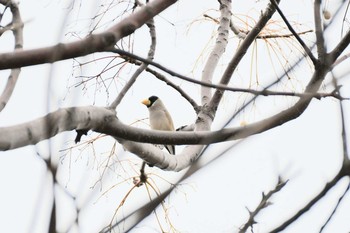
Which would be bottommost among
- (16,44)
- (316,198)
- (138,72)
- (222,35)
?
(316,198)

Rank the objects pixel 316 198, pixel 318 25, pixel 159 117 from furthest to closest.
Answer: pixel 159 117 → pixel 318 25 → pixel 316 198

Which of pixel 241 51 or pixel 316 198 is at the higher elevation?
pixel 241 51

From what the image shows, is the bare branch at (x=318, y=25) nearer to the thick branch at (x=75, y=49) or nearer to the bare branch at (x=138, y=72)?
the thick branch at (x=75, y=49)

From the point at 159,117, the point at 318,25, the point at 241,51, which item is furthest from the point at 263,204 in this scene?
the point at 159,117

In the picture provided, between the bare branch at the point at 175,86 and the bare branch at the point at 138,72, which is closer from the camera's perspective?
the bare branch at the point at 138,72

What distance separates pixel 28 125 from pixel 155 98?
14.3 feet

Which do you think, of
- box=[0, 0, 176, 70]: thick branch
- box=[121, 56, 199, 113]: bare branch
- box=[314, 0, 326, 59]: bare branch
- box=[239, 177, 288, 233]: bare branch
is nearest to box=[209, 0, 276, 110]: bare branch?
box=[121, 56, 199, 113]: bare branch

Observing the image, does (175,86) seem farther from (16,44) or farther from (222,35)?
(16,44)

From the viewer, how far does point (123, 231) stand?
1034mm

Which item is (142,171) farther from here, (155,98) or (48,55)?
(155,98)

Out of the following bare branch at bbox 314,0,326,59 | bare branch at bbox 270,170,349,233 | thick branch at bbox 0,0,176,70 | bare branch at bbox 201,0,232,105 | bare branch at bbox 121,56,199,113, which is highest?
bare branch at bbox 201,0,232,105

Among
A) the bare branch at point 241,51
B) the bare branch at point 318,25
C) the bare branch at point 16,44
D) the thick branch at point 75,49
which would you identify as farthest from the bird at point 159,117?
the thick branch at point 75,49

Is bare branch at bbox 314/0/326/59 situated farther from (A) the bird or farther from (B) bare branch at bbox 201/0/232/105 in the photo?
(A) the bird

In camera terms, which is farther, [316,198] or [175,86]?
[175,86]
